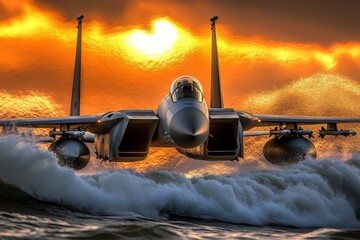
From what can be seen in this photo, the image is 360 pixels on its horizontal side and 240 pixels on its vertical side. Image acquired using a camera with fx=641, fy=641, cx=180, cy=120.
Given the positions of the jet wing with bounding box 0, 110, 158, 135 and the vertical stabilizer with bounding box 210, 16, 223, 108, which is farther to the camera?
the vertical stabilizer with bounding box 210, 16, 223, 108

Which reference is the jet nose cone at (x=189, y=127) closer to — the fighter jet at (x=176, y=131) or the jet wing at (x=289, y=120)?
the fighter jet at (x=176, y=131)

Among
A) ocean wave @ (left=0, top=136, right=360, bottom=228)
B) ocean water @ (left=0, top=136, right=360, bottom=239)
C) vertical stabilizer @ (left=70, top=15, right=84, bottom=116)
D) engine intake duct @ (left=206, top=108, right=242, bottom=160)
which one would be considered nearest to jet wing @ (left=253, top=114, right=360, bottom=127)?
ocean water @ (left=0, top=136, right=360, bottom=239)

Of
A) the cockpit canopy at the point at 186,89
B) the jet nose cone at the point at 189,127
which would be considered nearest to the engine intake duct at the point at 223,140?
the cockpit canopy at the point at 186,89

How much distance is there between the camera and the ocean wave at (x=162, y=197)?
15867 mm

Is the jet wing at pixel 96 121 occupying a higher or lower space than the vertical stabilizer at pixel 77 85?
lower

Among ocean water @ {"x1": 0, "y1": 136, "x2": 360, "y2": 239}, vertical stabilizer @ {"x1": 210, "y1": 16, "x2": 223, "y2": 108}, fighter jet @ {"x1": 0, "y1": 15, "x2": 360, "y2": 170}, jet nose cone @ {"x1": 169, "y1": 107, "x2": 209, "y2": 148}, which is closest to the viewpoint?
ocean water @ {"x1": 0, "y1": 136, "x2": 360, "y2": 239}

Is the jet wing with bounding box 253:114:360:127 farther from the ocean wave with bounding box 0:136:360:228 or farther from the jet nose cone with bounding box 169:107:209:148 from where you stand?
the jet nose cone with bounding box 169:107:209:148

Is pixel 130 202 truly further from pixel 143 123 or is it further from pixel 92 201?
pixel 143 123

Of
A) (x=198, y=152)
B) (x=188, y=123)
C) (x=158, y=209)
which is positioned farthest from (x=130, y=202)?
(x=198, y=152)

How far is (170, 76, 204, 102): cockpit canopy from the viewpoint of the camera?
1702 centimetres

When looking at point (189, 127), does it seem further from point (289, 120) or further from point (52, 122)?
point (289, 120)

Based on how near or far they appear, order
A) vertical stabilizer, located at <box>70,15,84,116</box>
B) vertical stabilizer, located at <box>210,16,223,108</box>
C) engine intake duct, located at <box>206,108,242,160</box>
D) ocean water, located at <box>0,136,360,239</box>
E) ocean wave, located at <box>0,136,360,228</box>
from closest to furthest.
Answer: ocean water, located at <box>0,136,360,239</box> → ocean wave, located at <box>0,136,360,228</box> → engine intake duct, located at <box>206,108,242,160</box> → vertical stabilizer, located at <box>210,16,223,108</box> → vertical stabilizer, located at <box>70,15,84,116</box>

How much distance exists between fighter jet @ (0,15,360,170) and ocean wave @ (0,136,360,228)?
119cm

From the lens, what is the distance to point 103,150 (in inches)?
806
